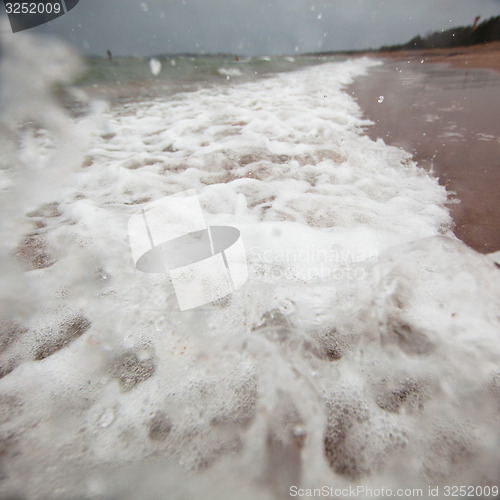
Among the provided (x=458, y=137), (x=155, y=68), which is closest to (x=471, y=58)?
(x=458, y=137)

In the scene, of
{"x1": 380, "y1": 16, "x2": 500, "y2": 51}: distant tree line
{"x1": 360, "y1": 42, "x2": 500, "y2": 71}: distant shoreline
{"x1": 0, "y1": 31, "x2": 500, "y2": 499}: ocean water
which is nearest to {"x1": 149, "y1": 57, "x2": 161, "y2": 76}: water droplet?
{"x1": 360, "y1": 42, "x2": 500, "y2": 71}: distant shoreline

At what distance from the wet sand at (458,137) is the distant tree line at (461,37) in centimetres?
2683

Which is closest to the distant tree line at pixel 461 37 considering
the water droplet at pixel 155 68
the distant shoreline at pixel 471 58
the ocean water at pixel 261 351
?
the distant shoreline at pixel 471 58

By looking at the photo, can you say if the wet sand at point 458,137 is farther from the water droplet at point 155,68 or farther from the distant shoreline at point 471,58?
the water droplet at point 155,68

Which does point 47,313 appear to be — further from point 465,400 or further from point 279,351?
point 465,400

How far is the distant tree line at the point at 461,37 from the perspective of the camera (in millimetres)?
22250

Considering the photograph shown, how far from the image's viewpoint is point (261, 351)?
1.30m

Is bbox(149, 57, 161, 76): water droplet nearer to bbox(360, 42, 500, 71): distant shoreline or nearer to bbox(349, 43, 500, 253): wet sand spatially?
bbox(349, 43, 500, 253): wet sand

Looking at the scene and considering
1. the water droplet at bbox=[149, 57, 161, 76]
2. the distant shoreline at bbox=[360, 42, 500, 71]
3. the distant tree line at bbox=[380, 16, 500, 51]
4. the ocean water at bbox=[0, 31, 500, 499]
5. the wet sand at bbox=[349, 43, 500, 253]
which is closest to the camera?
the ocean water at bbox=[0, 31, 500, 499]

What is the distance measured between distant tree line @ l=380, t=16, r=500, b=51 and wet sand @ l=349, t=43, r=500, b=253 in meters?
26.8

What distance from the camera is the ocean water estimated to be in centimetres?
96

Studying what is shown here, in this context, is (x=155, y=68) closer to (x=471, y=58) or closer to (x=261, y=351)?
(x=471, y=58)

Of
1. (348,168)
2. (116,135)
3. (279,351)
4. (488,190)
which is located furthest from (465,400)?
(116,135)

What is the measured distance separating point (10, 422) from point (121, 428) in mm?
491
